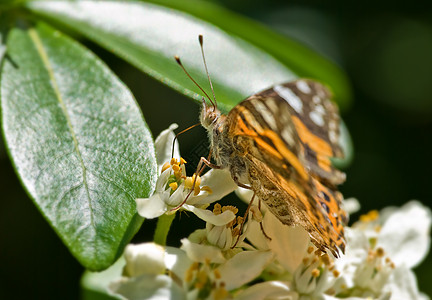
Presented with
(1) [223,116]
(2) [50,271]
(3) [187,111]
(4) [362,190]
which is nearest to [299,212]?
(1) [223,116]

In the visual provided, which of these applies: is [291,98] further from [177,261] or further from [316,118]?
[177,261]

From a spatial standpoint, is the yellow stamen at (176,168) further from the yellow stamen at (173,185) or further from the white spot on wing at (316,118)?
the white spot on wing at (316,118)

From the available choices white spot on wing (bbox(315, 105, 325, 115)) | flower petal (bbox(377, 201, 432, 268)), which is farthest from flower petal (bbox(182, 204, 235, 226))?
flower petal (bbox(377, 201, 432, 268))

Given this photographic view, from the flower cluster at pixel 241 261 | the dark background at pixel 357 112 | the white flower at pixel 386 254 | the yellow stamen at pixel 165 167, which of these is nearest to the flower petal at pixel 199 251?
the flower cluster at pixel 241 261

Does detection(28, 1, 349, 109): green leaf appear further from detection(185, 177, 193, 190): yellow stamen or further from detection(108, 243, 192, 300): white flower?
detection(108, 243, 192, 300): white flower

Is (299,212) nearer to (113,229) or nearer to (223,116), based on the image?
(223,116)

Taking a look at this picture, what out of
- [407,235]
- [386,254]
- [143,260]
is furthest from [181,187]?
[407,235]
